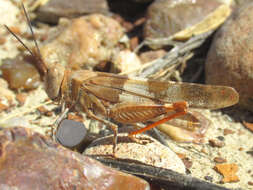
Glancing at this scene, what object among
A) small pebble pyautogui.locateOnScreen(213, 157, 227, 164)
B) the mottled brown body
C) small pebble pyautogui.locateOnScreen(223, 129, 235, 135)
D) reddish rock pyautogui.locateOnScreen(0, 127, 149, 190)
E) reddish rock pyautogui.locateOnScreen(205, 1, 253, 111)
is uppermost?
reddish rock pyautogui.locateOnScreen(205, 1, 253, 111)

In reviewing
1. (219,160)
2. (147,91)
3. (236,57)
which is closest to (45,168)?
(147,91)

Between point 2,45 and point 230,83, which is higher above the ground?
point 2,45

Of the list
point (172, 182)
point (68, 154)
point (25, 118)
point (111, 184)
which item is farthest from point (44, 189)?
point (25, 118)

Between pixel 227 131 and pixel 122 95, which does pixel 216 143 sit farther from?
pixel 122 95

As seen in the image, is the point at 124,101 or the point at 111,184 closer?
the point at 111,184

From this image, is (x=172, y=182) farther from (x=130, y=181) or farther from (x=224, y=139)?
(x=224, y=139)

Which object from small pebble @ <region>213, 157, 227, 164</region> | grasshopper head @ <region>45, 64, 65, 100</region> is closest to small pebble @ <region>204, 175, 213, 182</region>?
small pebble @ <region>213, 157, 227, 164</region>

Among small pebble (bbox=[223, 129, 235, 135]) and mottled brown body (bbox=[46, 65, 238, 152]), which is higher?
mottled brown body (bbox=[46, 65, 238, 152])

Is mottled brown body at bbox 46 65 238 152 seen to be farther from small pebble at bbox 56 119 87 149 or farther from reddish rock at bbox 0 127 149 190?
reddish rock at bbox 0 127 149 190

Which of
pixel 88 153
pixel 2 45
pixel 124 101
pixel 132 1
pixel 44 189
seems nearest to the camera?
pixel 44 189

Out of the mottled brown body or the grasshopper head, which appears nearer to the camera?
the mottled brown body
